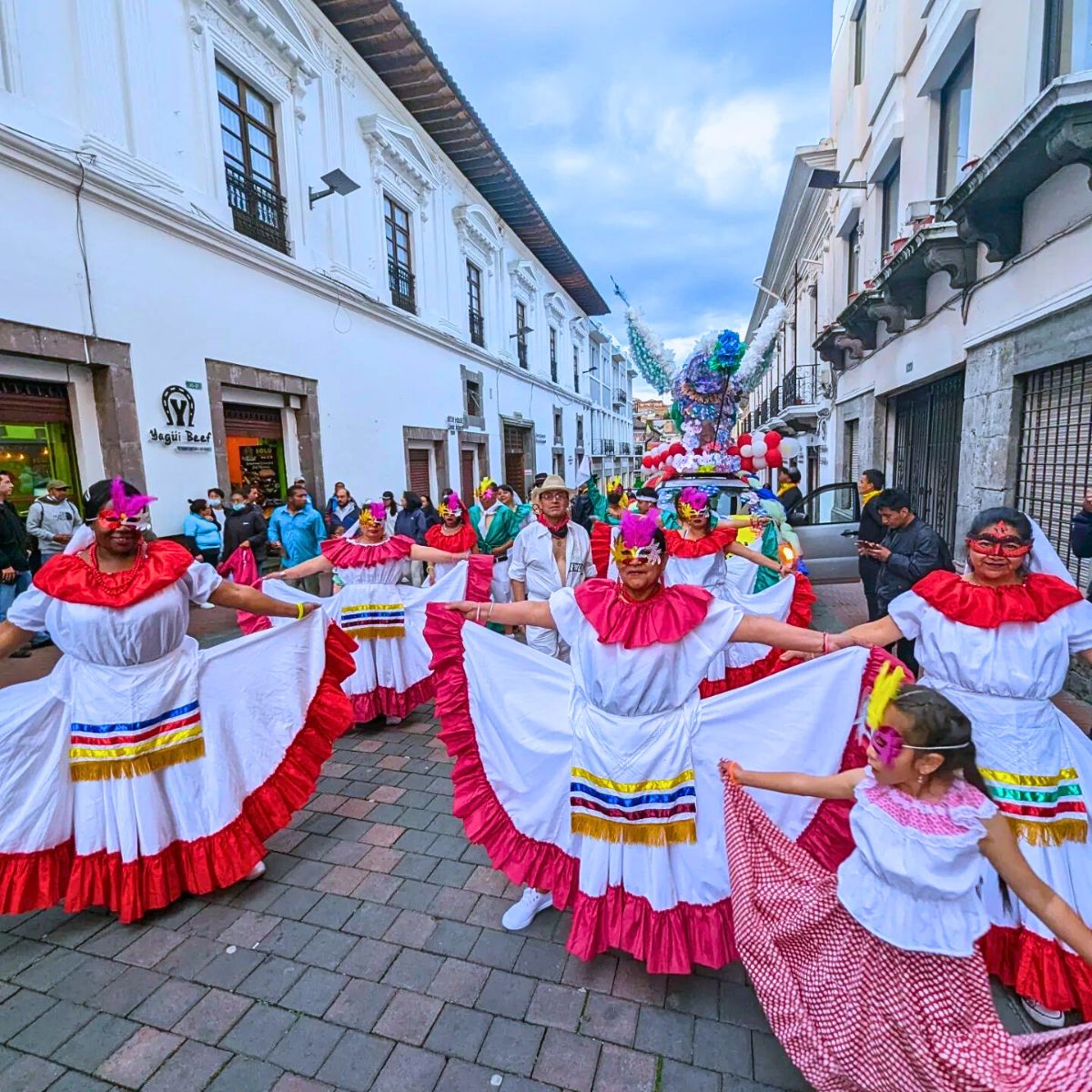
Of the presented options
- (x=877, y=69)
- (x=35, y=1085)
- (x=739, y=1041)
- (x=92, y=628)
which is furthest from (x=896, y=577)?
(x=877, y=69)

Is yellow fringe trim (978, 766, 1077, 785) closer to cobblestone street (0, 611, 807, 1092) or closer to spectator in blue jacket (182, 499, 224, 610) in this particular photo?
cobblestone street (0, 611, 807, 1092)

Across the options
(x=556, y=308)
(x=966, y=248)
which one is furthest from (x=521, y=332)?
(x=966, y=248)

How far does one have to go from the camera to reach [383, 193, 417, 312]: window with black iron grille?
45.9ft

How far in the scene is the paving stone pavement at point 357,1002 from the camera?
82.9 inches

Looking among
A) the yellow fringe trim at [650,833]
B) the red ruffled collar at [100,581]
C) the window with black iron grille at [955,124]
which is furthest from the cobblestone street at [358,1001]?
the window with black iron grille at [955,124]

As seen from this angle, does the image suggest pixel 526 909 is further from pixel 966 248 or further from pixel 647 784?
pixel 966 248

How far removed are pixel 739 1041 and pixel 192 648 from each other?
2834mm

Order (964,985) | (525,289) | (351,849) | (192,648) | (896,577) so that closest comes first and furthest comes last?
(964,985), (192,648), (351,849), (896,577), (525,289)

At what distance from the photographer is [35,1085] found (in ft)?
6.83

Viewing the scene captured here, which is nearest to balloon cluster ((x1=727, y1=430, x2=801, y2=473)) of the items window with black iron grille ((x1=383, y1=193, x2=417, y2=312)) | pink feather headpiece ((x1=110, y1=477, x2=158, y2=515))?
window with black iron grille ((x1=383, y1=193, x2=417, y2=312))

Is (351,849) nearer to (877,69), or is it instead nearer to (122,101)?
(122,101)

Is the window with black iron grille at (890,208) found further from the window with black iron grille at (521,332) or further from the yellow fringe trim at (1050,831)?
the window with black iron grille at (521,332)

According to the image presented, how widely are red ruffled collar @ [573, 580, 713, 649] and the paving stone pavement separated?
1381 mm

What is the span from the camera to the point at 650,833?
7.71 feet
